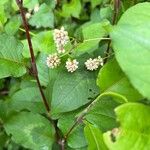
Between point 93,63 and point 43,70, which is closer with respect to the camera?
point 93,63

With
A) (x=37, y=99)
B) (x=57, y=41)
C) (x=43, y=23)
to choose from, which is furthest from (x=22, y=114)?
(x=43, y=23)

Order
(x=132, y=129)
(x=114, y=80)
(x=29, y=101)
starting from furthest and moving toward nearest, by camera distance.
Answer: (x=29, y=101) → (x=114, y=80) → (x=132, y=129)

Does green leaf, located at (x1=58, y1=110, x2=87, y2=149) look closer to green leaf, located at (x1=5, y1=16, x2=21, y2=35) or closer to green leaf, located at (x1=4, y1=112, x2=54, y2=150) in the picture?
green leaf, located at (x1=4, y1=112, x2=54, y2=150)

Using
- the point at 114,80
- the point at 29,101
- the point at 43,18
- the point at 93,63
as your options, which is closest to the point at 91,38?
the point at 93,63

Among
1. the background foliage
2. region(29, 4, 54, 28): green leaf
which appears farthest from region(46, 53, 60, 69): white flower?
region(29, 4, 54, 28): green leaf

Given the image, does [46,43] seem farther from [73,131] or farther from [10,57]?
[73,131]

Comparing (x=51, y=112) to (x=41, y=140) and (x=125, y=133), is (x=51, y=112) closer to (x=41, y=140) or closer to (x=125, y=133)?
(x=41, y=140)

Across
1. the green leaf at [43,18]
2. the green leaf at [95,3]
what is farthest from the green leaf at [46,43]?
the green leaf at [95,3]

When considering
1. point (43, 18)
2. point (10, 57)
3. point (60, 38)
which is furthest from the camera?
point (43, 18)
